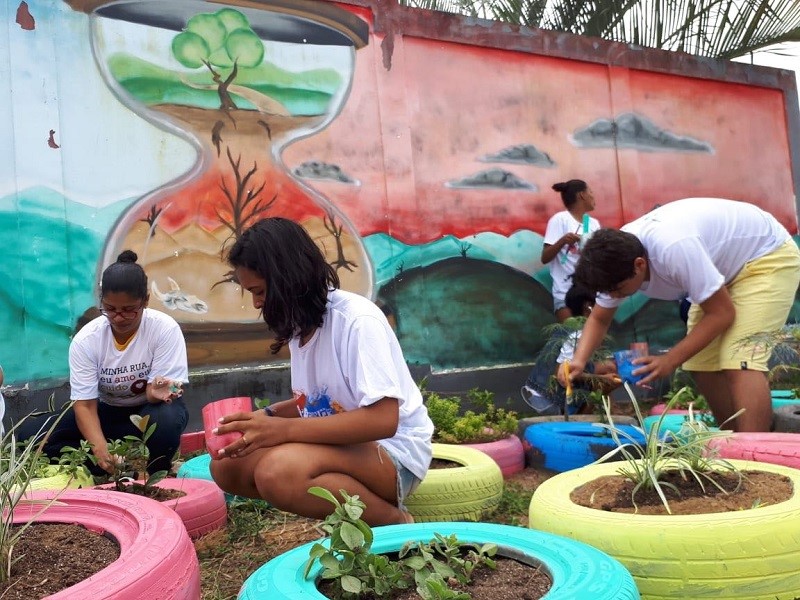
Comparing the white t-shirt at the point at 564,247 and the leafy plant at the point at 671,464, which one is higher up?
the white t-shirt at the point at 564,247

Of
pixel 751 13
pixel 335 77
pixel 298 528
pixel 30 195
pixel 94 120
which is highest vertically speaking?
pixel 751 13

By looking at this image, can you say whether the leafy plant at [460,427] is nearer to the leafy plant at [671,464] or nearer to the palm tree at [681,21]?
the leafy plant at [671,464]

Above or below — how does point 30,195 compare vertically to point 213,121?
below

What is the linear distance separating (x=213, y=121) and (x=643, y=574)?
4.59 metres

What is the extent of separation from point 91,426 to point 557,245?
4.17m

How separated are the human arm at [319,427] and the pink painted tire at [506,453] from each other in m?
1.74

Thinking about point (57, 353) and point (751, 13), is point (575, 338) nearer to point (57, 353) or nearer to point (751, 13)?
point (57, 353)

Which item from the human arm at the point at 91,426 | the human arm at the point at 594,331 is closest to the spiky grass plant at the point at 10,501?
the human arm at the point at 91,426

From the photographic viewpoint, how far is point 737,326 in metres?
3.49

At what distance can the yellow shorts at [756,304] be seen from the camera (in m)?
3.42

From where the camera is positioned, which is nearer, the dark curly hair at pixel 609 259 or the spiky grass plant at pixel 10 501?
the spiky grass plant at pixel 10 501

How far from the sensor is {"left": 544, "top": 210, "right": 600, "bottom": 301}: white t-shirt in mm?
6426

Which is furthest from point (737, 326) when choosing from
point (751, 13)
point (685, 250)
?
point (751, 13)

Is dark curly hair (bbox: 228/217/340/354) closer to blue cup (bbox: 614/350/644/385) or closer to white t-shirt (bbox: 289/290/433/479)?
white t-shirt (bbox: 289/290/433/479)
